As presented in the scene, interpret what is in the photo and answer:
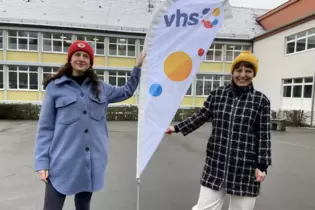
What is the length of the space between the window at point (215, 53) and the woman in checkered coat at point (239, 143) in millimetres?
24039

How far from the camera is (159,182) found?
487cm

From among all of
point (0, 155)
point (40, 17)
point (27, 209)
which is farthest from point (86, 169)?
point (40, 17)

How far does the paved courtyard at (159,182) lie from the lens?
3.94 m

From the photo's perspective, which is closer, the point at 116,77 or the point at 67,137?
the point at 67,137

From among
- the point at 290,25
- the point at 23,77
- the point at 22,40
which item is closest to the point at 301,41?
the point at 290,25

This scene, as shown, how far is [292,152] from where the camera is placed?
26.2 feet

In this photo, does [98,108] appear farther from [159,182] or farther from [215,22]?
[159,182]

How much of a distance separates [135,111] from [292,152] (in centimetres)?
1215

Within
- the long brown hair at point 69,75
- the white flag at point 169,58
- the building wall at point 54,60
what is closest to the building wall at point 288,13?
the building wall at point 54,60

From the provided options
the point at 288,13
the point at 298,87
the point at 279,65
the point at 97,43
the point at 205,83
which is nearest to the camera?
the point at 298,87

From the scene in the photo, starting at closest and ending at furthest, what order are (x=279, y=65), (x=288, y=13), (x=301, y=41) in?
(x=301, y=41), (x=279, y=65), (x=288, y=13)

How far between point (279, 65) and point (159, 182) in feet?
61.1

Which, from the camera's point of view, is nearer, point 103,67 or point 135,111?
point 135,111

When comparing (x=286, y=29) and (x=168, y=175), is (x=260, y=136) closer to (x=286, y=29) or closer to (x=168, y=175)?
(x=168, y=175)
